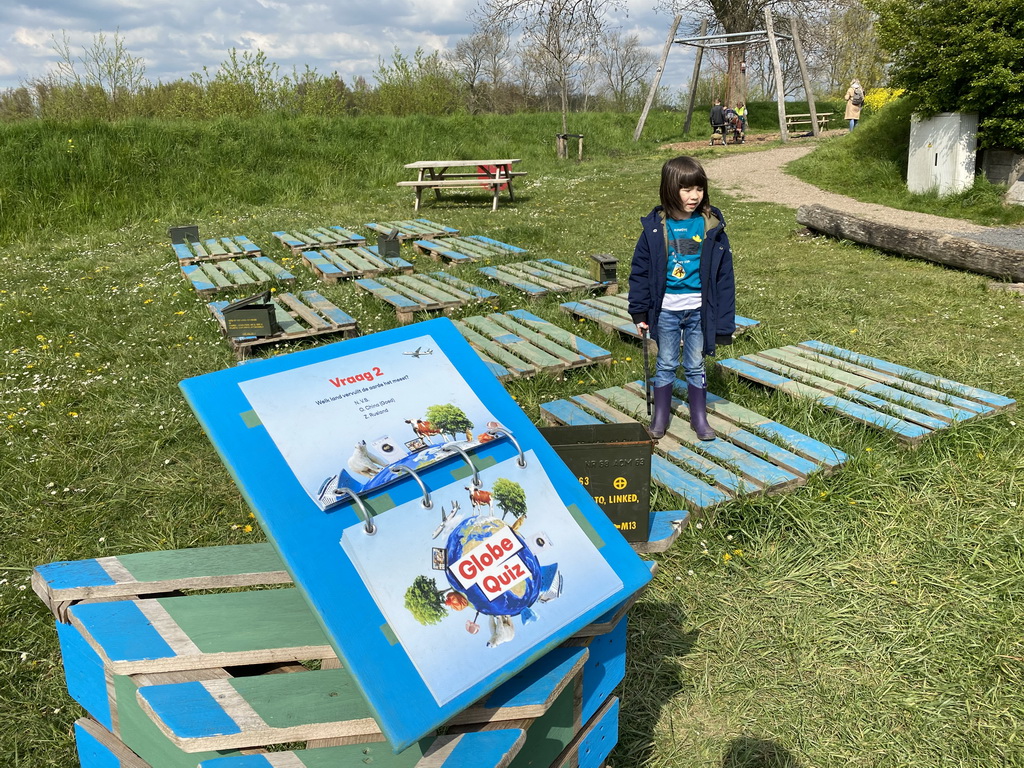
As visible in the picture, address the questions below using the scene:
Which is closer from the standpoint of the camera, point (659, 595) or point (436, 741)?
point (436, 741)

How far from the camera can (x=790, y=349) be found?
5.26m

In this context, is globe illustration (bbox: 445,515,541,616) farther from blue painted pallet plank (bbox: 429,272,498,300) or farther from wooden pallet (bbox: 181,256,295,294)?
wooden pallet (bbox: 181,256,295,294)

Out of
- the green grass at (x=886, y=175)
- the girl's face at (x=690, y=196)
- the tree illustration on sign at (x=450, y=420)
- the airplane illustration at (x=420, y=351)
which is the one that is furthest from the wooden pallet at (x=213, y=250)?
the green grass at (x=886, y=175)

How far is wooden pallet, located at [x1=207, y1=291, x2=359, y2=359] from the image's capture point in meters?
5.62

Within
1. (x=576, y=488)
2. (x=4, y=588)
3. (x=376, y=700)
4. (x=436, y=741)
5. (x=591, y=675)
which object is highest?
(x=576, y=488)

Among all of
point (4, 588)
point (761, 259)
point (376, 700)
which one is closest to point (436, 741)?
point (376, 700)

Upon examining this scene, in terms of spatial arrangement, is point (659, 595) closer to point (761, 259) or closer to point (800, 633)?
point (800, 633)

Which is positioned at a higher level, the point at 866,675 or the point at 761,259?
the point at 761,259

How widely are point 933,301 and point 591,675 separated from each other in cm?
604

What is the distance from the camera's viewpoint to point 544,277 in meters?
7.27

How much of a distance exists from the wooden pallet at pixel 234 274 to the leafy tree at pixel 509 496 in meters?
6.22

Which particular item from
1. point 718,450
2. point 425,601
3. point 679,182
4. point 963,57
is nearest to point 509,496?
point 425,601

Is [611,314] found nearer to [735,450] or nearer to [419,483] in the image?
[735,450]

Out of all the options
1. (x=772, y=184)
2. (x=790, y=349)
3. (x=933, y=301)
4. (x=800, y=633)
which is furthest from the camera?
(x=772, y=184)
